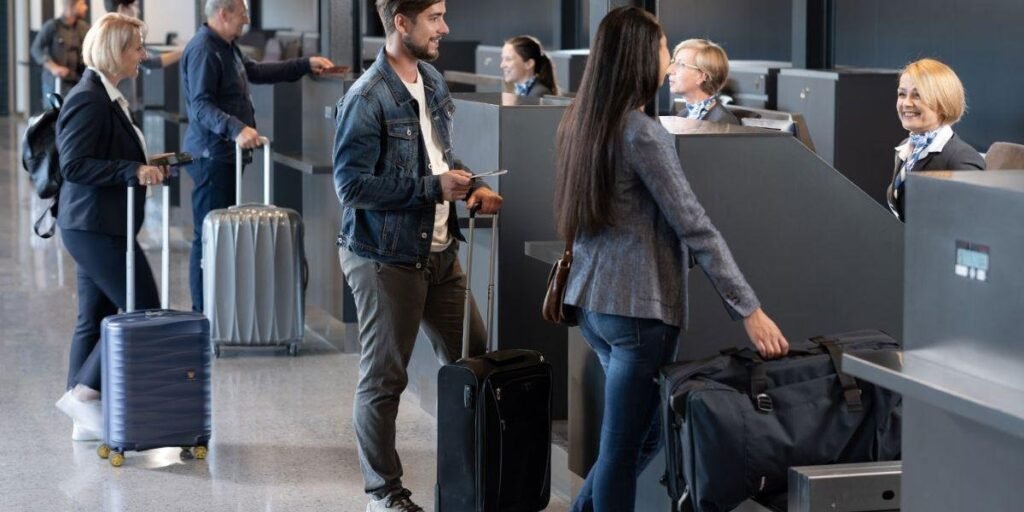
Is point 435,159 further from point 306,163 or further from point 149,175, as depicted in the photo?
point 306,163

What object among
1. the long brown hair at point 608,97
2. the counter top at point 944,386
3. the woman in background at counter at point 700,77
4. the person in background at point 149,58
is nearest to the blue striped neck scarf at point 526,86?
the woman in background at counter at point 700,77

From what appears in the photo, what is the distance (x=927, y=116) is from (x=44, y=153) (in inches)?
116

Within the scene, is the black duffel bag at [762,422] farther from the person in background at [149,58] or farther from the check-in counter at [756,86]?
the person in background at [149,58]

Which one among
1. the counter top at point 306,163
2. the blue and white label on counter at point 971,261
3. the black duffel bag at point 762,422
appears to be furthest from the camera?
the counter top at point 306,163

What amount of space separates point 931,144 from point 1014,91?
268 cm

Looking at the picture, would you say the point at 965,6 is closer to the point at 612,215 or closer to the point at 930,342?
the point at 612,215

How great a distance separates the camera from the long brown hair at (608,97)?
3.32 metres

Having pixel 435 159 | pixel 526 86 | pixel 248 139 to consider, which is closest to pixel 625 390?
pixel 435 159

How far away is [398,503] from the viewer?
419cm

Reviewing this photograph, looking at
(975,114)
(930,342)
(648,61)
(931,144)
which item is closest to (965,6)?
(975,114)

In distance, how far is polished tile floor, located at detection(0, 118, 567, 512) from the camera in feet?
15.1

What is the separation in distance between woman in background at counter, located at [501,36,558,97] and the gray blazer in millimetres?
4148

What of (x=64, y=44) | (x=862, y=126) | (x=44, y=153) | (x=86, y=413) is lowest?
(x=86, y=413)

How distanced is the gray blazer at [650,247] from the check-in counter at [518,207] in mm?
1383
